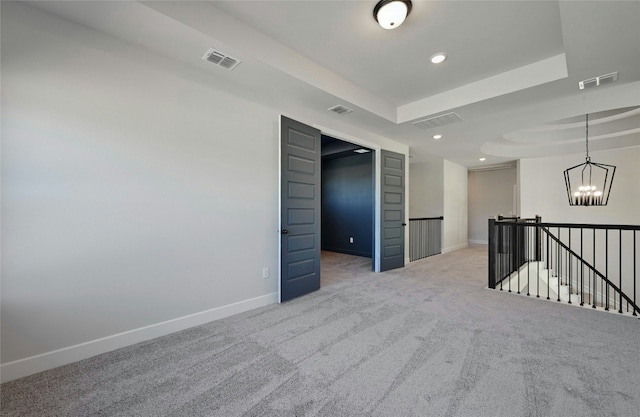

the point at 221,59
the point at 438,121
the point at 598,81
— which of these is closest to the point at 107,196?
the point at 221,59

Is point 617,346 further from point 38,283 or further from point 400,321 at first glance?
point 38,283

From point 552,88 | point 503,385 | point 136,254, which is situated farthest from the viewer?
point 552,88

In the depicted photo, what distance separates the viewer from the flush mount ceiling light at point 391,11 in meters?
2.07

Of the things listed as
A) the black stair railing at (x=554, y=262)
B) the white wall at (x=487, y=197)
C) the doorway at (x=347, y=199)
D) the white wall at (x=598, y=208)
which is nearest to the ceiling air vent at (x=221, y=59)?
the doorway at (x=347, y=199)

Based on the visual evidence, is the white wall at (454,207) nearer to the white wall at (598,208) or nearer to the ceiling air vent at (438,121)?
the white wall at (598,208)

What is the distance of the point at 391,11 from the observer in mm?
2094

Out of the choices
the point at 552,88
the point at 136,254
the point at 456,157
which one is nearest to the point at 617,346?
the point at 552,88

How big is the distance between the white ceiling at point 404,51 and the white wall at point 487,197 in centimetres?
551

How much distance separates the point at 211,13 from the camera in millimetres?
2176

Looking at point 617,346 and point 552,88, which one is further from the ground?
point 552,88

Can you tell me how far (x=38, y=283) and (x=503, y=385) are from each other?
3.36 m

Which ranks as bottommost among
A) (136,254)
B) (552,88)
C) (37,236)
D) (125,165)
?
(136,254)

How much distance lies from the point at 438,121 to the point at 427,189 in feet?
12.8

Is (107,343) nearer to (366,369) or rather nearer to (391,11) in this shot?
(366,369)
